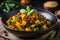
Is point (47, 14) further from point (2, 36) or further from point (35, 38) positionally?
point (2, 36)

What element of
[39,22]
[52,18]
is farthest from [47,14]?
[39,22]

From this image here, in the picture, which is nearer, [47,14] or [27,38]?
[27,38]

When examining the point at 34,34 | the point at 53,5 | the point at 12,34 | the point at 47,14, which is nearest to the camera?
the point at 34,34

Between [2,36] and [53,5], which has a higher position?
[53,5]

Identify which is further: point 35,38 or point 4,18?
point 4,18

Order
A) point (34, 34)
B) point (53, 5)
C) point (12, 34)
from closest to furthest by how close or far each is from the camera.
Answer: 1. point (34, 34)
2. point (12, 34)
3. point (53, 5)

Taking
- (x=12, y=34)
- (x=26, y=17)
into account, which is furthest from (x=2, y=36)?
(x=26, y=17)

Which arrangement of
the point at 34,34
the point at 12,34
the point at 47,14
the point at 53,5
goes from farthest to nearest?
the point at 53,5, the point at 47,14, the point at 12,34, the point at 34,34

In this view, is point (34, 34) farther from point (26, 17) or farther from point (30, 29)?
point (26, 17)

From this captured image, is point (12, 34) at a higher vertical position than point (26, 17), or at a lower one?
lower
